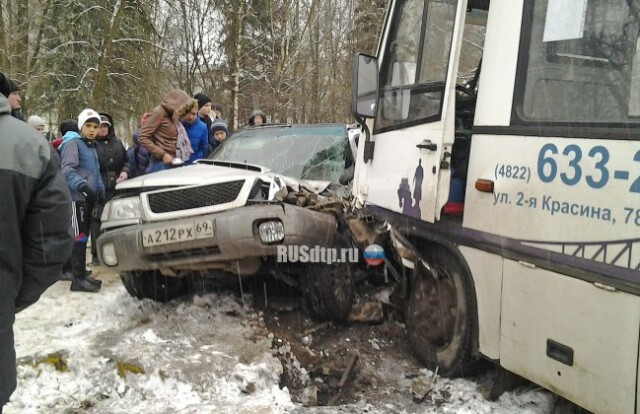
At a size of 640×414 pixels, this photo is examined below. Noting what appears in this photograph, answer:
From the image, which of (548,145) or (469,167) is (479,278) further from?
(548,145)

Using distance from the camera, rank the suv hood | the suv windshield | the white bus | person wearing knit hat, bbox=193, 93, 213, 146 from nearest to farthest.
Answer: the white bus < the suv hood < the suv windshield < person wearing knit hat, bbox=193, 93, 213, 146

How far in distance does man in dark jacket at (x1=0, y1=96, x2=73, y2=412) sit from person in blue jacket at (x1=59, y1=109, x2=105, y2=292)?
3.37m

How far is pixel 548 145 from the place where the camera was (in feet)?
7.82

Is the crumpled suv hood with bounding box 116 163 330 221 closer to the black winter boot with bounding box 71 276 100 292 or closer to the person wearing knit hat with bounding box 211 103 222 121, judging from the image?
the black winter boot with bounding box 71 276 100 292

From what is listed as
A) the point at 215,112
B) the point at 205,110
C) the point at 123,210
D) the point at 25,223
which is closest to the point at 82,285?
the point at 123,210

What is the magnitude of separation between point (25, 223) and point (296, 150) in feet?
11.4

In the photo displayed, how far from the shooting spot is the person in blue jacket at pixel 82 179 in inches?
203

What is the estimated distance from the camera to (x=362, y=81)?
3.63m

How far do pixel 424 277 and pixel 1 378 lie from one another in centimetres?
248

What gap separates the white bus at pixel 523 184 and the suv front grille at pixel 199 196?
1.12 m

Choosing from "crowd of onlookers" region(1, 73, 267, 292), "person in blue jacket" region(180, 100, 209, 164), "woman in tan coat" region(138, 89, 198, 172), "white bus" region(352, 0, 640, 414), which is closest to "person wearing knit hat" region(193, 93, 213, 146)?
"person in blue jacket" region(180, 100, 209, 164)

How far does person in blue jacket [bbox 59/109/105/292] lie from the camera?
203 inches

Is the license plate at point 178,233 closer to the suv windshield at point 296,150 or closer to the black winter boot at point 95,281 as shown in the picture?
the suv windshield at point 296,150

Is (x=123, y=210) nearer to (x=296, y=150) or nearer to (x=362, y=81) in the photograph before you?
(x=296, y=150)
